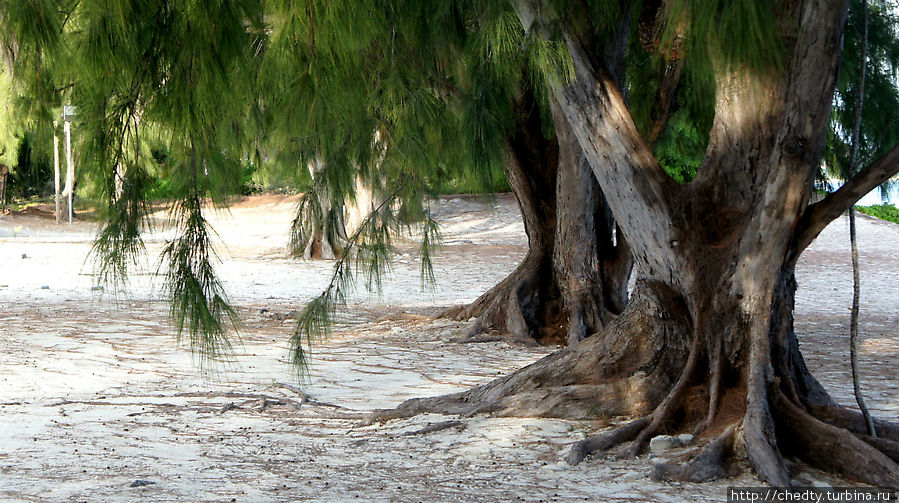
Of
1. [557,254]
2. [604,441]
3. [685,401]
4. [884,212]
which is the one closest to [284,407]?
[604,441]

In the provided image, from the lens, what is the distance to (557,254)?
799 centimetres

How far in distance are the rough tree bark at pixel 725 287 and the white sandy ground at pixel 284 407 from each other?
186 mm

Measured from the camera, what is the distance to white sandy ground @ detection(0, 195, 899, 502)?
3.62 meters

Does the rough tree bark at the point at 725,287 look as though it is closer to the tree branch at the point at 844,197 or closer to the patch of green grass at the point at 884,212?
the tree branch at the point at 844,197

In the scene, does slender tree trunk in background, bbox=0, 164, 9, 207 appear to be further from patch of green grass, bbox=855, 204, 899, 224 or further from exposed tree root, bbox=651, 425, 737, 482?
exposed tree root, bbox=651, 425, 737, 482

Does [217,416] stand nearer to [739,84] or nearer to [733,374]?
[733,374]

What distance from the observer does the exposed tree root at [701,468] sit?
3555 mm

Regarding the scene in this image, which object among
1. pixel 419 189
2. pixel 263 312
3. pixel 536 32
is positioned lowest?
pixel 263 312

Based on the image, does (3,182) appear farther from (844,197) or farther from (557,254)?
(844,197)

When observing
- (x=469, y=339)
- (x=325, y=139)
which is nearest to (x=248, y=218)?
(x=469, y=339)

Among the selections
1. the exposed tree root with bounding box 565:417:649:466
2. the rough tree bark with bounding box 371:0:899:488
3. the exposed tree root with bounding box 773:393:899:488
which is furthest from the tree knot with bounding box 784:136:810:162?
the exposed tree root with bounding box 565:417:649:466

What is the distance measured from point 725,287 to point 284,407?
2675mm

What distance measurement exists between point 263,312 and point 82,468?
236 inches

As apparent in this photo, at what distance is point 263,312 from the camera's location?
989 centimetres
